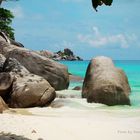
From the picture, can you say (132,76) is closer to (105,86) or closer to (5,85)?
(105,86)

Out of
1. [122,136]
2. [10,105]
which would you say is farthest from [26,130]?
[10,105]

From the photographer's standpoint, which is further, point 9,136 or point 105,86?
point 105,86

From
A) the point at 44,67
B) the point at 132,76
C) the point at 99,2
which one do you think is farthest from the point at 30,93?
the point at 132,76

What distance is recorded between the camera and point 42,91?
13.4m

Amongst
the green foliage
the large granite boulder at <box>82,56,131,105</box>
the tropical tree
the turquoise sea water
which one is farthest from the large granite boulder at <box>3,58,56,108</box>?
the green foliage

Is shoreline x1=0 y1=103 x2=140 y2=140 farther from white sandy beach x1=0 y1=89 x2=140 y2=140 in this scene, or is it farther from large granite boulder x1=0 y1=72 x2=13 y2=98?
large granite boulder x1=0 y1=72 x2=13 y2=98

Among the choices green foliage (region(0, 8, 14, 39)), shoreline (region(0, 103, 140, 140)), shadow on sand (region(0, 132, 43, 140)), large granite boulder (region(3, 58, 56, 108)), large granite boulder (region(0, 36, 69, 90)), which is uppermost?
green foliage (region(0, 8, 14, 39))

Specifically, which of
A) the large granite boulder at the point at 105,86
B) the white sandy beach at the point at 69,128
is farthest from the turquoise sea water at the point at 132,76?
the white sandy beach at the point at 69,128

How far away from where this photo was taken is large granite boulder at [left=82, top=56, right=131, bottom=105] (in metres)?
14.5

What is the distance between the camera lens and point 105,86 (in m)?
14.5

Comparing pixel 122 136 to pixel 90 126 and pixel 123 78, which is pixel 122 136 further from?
pixel 123 78

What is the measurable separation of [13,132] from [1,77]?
5.50 metres

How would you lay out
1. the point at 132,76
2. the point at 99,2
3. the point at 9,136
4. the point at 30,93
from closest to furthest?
the point at 99,2, the point at 9,136, the point at 30,93, the point at 132,76

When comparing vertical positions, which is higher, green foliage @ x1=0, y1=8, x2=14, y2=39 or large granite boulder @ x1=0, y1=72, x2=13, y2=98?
green foliage @ x1=0, y1=8, x2=14, y2=39
